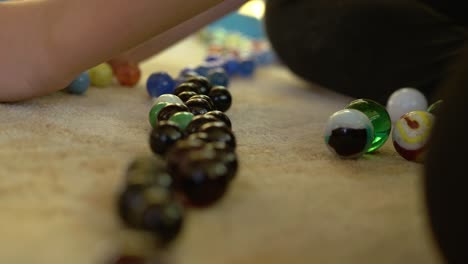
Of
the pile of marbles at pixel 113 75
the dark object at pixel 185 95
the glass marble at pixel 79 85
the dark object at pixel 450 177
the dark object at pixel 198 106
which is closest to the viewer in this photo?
the dark object at pixel 450 177

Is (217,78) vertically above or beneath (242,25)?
above

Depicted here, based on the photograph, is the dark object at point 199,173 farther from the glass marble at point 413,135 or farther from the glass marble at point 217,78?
the glass marble at point 217,78

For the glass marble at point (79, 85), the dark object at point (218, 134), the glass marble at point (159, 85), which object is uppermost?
the dark object at point (218, 134)

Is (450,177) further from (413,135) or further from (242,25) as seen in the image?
(242,25)

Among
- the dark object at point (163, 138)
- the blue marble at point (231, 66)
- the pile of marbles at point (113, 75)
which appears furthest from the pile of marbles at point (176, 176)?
the blue marble at point (231, 66)

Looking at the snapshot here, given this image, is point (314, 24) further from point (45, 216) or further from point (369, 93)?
point (45, 216)

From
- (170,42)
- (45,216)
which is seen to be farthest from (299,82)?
(45,216)

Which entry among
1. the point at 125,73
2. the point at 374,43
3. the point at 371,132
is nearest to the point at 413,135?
the point at 371,132
